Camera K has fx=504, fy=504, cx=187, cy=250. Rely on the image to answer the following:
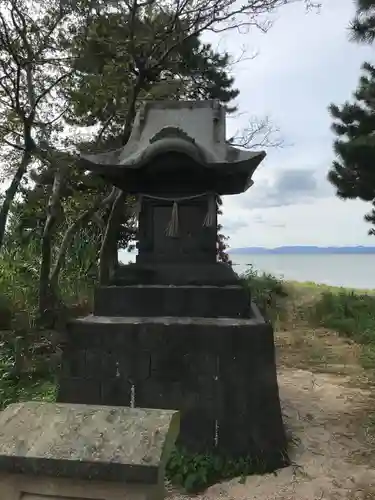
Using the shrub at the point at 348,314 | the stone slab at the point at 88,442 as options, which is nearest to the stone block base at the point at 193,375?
the stone slab at the point at 88,442

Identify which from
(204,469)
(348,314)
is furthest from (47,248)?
(348,314)

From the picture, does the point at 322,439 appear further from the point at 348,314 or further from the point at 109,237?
the point at 348,314

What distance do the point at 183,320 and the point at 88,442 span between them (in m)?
3.02

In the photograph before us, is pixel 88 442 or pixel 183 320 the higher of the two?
pixel 183 320

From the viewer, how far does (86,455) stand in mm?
1569

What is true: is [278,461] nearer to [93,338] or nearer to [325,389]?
[93,338]

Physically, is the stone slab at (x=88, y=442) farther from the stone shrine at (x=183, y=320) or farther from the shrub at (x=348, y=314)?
the shrub at (x=348, y=314)

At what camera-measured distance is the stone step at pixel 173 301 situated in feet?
15.8

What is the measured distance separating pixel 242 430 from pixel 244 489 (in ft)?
1.70

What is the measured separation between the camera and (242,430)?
4305 millimetres

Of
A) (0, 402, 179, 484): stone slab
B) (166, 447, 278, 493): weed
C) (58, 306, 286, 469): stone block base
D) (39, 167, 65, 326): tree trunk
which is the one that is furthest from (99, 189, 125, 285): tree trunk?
(0, 402, 179, 484): stone slab

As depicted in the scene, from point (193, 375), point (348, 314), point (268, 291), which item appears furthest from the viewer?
point (268, 291)

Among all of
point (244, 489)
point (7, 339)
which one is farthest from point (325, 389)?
point (7, 339)

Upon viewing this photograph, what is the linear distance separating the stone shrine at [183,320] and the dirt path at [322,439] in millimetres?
309
